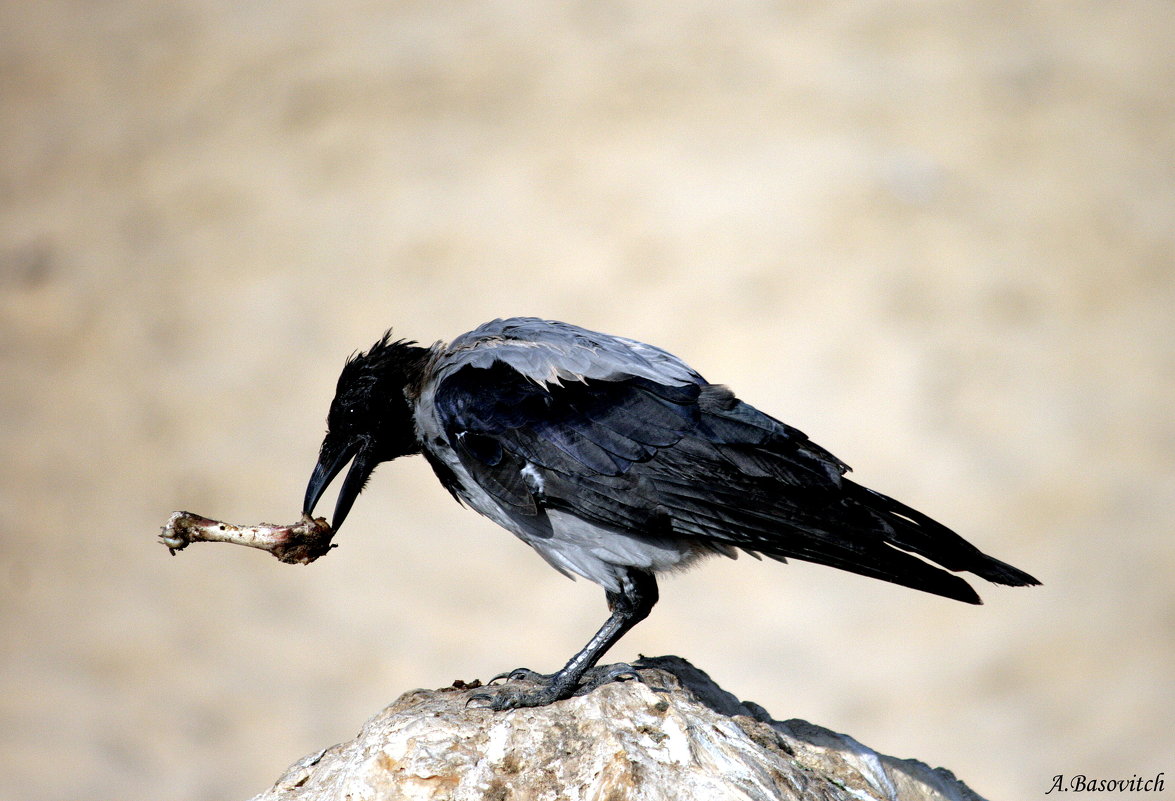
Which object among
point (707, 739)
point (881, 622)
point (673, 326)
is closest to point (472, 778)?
point (707, 739)

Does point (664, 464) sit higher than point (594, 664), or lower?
higher

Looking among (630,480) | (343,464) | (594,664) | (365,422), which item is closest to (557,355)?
(630,480)

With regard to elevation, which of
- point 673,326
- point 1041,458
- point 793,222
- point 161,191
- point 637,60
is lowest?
point 1041,458

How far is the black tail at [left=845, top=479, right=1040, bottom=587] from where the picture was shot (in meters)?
4.62

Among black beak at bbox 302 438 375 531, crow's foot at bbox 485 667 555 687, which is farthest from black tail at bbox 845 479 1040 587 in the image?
black beak at bbox 302 438 375 531

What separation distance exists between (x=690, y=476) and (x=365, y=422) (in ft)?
4.99

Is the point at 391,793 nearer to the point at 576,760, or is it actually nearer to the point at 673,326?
the point at 576,760

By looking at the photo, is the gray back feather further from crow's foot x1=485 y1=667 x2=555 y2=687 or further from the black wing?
crow's foot x1=485 y1=667 x2=555 y2=687

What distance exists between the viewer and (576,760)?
3.90 metres

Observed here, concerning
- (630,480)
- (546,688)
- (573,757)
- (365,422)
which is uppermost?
(365,422)

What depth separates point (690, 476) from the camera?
4.64m

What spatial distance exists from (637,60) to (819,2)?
6.47 ft

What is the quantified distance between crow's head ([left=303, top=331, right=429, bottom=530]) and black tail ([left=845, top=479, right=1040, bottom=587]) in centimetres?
194

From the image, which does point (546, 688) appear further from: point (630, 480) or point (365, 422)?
point (365, 422)
